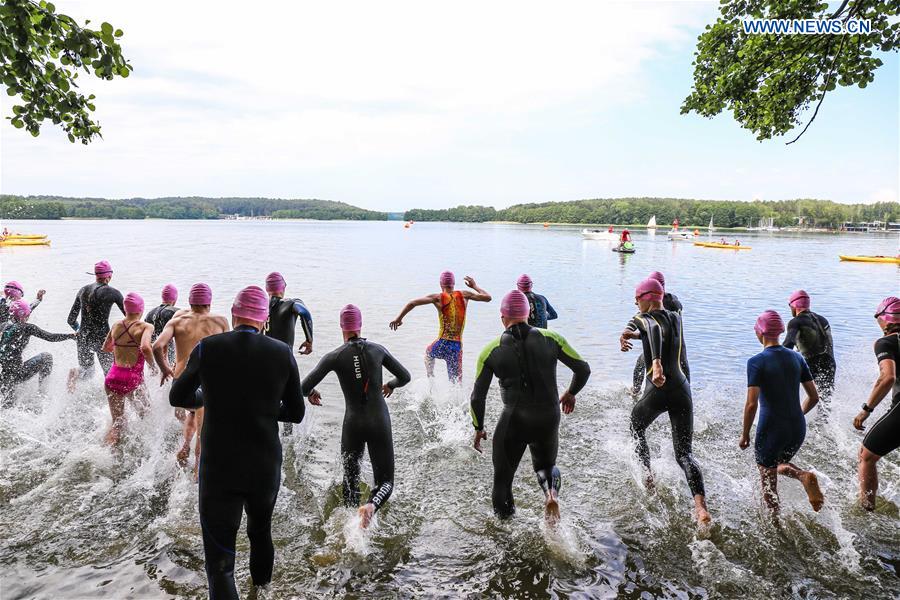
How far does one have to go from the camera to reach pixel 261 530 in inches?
163

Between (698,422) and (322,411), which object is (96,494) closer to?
(322,411)

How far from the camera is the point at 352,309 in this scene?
5.58 metres

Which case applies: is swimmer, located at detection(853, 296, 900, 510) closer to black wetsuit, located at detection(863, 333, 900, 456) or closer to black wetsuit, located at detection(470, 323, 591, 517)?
black wetsuit, located at detection(863, 333, 900, 456)

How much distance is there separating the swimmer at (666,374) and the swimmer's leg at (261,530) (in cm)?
353

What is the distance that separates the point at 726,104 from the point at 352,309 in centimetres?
768

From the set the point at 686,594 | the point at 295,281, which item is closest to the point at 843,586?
the point at 686,594

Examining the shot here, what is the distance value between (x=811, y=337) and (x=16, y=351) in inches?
465

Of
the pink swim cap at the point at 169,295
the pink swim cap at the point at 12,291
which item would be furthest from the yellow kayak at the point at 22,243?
the pink swim cap at the point at 169,295

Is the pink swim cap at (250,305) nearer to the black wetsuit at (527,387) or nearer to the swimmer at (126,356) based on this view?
the black wetsuit at (527,387)

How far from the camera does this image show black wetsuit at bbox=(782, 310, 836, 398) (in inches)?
324

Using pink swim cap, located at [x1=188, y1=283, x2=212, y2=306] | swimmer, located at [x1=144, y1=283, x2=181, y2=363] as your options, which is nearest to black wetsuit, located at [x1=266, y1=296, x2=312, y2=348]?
pink swim cap, located at [x1=188, y1=283, x2=212, y2=306]

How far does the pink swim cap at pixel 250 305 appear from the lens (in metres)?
3.97

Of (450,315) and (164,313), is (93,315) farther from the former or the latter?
(450,315)

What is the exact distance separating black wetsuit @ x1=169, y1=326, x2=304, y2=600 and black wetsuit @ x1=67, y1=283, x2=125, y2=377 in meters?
5.78
